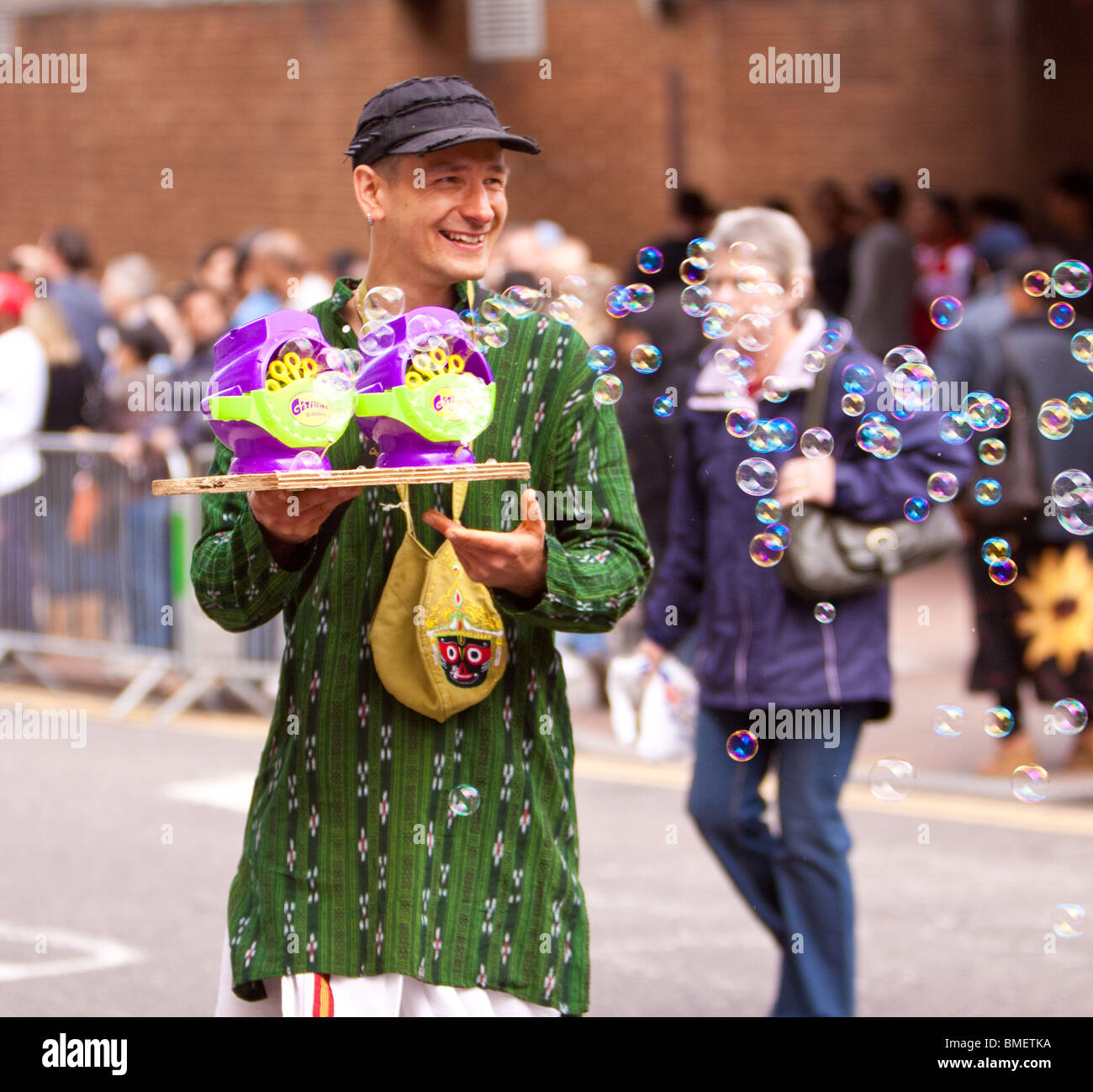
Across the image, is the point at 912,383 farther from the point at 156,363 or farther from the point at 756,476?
the point at 156,363

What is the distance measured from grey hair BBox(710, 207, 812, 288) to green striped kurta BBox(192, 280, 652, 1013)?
1976mm

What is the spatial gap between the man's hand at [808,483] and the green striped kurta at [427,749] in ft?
6.02

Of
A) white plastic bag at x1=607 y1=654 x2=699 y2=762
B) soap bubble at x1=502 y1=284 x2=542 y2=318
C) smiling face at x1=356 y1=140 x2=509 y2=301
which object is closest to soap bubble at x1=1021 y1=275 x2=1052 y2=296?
white plastic bag at x1=607 y1=654 x2=699 y2=762

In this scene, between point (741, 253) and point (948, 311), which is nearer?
point (948, 311)

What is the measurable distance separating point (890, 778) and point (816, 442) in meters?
0.82

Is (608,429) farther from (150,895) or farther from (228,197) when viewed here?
(228,197)

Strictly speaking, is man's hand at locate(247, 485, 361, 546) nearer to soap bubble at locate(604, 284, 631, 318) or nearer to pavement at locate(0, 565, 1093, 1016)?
soap bubble at locate(604, 284, 631, 318)

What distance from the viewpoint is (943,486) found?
4910 millimetres

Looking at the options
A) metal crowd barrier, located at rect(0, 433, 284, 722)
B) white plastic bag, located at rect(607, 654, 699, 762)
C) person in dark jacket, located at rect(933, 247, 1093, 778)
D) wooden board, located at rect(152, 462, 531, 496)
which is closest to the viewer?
wooden board, located at rect(152, 462, 531, 496)

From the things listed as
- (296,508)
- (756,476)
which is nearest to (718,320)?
(756,476)

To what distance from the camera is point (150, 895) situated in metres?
7.07

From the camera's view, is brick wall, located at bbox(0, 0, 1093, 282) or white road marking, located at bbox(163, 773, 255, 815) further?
brick wall, located at bbox(0, 0, 1093, 282)

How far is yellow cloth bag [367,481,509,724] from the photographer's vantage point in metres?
3.10

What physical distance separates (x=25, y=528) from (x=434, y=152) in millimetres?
7940
